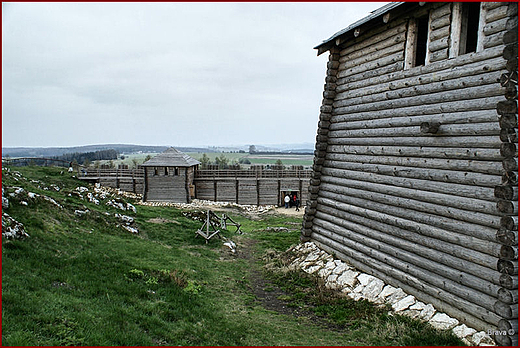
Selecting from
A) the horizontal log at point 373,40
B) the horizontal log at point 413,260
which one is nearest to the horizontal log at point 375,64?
the horizontal log at point 373,40

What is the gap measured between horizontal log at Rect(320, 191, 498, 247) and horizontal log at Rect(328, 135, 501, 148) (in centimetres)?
172

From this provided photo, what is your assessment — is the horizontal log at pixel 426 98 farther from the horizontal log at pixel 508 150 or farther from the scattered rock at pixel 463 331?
the scattered rock at pixel 463 331

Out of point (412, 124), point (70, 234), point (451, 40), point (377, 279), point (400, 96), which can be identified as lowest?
point (377, 279)

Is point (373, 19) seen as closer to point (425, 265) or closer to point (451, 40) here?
point (451, 40)

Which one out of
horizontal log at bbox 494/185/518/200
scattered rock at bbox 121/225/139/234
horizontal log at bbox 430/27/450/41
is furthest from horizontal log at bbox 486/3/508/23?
scattered rock at bbox 121/225/139/234

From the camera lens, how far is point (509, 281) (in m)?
6.20

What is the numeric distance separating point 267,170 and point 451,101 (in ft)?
95.3

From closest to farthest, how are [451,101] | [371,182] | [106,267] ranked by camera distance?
[451,101], [106,267], [371,182]

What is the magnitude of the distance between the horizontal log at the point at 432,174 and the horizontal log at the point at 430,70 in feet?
7.46

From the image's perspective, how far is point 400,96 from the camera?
9430 millimetres

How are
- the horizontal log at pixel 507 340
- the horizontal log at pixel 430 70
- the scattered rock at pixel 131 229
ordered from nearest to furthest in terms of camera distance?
the horizontal log at pixel 507 340
the horizontal log at pixel 430 70
the scattered rock at pixel 131 229

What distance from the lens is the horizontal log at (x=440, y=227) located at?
22.3 ft

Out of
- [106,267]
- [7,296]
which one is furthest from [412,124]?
[7,296]

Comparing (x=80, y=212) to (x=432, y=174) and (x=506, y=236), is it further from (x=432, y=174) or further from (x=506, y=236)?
(x=506, y=236)
